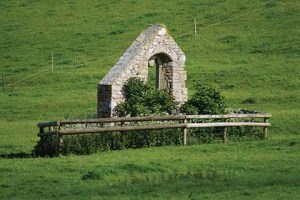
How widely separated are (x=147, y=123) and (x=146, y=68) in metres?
3.84

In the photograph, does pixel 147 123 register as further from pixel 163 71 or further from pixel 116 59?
pixel 116 59

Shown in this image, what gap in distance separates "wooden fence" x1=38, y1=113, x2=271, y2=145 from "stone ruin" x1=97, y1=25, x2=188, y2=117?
165cm

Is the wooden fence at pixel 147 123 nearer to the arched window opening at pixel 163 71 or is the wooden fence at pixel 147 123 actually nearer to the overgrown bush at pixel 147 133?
the overgrown bush at pixel 147 133

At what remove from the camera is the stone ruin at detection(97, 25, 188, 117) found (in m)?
38.0

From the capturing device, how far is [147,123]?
118ft

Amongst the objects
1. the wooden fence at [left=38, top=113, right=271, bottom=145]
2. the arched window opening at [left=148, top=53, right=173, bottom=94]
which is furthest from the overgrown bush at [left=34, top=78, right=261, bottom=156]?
the arched window opening at [left=148, top=53, right=173, bottom=94]

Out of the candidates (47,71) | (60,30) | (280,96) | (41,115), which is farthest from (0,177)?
(60,30)

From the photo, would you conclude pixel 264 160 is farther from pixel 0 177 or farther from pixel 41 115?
pixel 41 115

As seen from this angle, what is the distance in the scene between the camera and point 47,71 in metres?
59.1

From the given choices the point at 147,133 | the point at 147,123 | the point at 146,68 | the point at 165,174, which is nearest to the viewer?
the point at 165,174

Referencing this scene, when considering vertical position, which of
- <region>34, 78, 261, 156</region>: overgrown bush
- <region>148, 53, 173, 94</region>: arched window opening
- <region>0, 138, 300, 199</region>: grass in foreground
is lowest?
<region>0, 138, 300, 199</region>: grass in foreground

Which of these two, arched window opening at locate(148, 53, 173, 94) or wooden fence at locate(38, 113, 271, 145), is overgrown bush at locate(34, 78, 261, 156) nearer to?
wooden fence at locate(38, 113, 271, 145)

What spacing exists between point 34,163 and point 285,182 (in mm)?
8781

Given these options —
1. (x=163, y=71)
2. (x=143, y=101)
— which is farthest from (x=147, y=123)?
(x=163, y=71)
